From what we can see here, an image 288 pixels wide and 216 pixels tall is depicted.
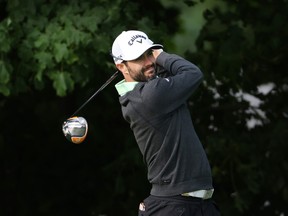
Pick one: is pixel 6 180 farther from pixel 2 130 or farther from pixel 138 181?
pixel 138 181

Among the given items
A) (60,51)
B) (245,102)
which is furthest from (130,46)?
(245,102)

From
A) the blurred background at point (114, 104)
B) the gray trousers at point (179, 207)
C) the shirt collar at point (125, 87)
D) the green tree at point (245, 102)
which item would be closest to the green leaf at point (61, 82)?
the blurred background at point (114, 104)

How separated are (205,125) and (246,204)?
0.82 metres

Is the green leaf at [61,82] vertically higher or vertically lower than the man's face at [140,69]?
lower

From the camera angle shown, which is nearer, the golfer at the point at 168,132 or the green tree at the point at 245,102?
the golfer at the point at 168,132

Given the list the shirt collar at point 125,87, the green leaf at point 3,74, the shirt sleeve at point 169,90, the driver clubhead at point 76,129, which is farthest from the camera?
the green leaf at point 3,74

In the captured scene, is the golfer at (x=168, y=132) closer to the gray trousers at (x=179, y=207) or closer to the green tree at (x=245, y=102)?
the gray trousers at (x=179, y=207)

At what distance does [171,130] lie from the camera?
16.8ft

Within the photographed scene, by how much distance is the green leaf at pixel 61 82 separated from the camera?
735 cm

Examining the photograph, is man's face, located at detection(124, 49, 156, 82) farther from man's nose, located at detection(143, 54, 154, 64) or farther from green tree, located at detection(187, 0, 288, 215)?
green tree, located at detection(187, 0, 288, 215)

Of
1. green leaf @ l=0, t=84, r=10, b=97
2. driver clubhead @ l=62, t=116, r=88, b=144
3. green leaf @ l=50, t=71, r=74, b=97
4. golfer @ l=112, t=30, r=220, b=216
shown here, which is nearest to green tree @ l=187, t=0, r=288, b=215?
green leaf @ l=50, t=71, r=74, b=97

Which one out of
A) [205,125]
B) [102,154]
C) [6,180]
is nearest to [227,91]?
[205,125]

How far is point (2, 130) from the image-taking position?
9312 mm

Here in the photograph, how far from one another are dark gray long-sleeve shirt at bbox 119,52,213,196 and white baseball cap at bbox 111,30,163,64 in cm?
18
